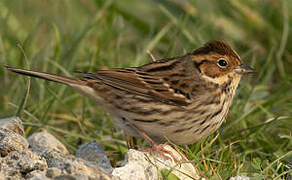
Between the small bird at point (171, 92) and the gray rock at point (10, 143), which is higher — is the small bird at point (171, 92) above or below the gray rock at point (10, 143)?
above

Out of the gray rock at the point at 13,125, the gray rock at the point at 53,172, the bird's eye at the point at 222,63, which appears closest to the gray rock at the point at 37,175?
the gray rock at the point at 53,172

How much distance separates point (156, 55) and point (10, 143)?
3.18 m

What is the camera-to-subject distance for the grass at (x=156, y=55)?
4480 mm

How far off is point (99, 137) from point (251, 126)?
1230 mm

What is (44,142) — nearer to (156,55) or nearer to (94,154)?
(94,154)

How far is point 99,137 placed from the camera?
467 cm

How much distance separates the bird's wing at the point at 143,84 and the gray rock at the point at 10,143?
91 centimetres

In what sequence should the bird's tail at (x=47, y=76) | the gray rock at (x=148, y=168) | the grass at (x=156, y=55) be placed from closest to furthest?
1. the gray rock at (x=148, y=168)
2. the bird's tail at (x=47, y=76)
3. the grass at (x=156, y=55)

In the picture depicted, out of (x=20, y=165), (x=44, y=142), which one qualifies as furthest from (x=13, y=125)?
(x=20, y=165)

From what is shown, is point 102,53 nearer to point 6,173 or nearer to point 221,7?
point 221,7

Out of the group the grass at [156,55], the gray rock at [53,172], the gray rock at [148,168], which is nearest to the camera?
the gray rock at [53,172]

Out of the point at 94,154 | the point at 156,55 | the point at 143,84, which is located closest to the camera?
the point at 94,154

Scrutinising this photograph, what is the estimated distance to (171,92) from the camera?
4.27 m

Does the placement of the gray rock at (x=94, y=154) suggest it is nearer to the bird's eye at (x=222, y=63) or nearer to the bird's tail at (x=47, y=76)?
the bird's tail at (x=47, y=76)
